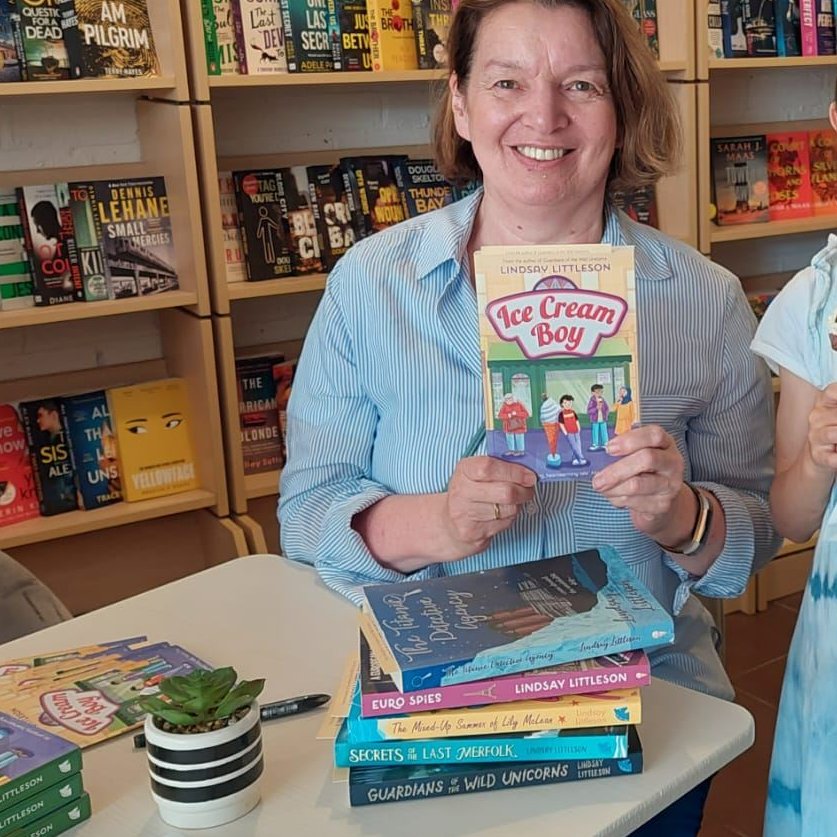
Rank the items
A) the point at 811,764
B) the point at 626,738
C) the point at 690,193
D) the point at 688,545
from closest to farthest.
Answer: the point at 626,738 < the point at 811,764 < the point at 688,545 < the point at 690,193

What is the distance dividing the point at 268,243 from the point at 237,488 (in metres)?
0.57

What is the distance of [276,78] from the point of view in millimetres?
2547

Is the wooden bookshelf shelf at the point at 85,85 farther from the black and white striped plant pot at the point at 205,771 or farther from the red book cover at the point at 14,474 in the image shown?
the black and white striped plant pot at the point at 205,771

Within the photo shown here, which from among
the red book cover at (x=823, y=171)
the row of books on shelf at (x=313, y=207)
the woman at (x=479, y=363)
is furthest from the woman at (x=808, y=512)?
the red book cover at (x=823, y=171)

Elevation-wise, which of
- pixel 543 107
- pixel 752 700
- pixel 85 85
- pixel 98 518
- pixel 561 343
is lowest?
pixel 752 700

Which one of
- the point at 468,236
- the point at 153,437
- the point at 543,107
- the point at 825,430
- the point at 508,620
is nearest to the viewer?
the point at 508,620

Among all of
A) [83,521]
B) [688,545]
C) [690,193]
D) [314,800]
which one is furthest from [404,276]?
[690,193]

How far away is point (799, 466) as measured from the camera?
131 cm

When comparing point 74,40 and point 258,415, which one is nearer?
point 74,40

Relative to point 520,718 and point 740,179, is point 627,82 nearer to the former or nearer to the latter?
point 520,718

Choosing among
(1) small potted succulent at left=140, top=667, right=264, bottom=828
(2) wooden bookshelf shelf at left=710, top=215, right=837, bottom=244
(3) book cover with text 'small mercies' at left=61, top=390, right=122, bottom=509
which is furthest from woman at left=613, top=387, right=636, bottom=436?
(2) wooden bookshelf shelf at left=710, top=215, right=837, bottom=244

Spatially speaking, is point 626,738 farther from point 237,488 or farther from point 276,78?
point 276,78

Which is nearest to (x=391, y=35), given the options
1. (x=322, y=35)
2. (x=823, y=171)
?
(x=322, y=35)

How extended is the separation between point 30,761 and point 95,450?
5.60ft
